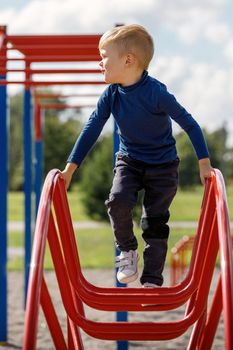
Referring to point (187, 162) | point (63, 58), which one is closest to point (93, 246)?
point (187, 162)

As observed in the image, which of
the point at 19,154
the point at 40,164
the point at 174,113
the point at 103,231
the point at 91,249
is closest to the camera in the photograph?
the point at 174,113

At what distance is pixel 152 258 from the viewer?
14.9 ft

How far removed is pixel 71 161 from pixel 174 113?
0.61 meters

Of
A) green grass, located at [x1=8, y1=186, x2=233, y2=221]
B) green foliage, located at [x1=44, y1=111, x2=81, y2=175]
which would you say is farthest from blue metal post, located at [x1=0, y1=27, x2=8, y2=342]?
green foliage, located at [x1=44, y1=111, x2=81, y2=175]

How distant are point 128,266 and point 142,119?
30.7 inches

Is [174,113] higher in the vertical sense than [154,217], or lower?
higher

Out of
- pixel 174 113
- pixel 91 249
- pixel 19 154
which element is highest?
pixel 19 154

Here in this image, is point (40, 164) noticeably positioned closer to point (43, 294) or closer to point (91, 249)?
point (43, 294)

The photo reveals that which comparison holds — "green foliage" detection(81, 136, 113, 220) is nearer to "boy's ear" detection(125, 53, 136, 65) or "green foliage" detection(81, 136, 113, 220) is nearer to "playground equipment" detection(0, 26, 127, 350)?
"playground equipment" detection(0, 26, 127, 350)

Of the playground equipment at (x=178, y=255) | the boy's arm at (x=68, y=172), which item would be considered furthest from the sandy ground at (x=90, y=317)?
the boy's arm at (x=68, y=172)

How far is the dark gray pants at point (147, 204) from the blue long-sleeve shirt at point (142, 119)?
0.06 meters

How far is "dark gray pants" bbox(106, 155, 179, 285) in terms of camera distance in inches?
178

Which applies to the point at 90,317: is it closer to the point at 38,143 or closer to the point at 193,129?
the point at 38,143

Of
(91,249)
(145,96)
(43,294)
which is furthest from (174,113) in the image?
(91,249)
